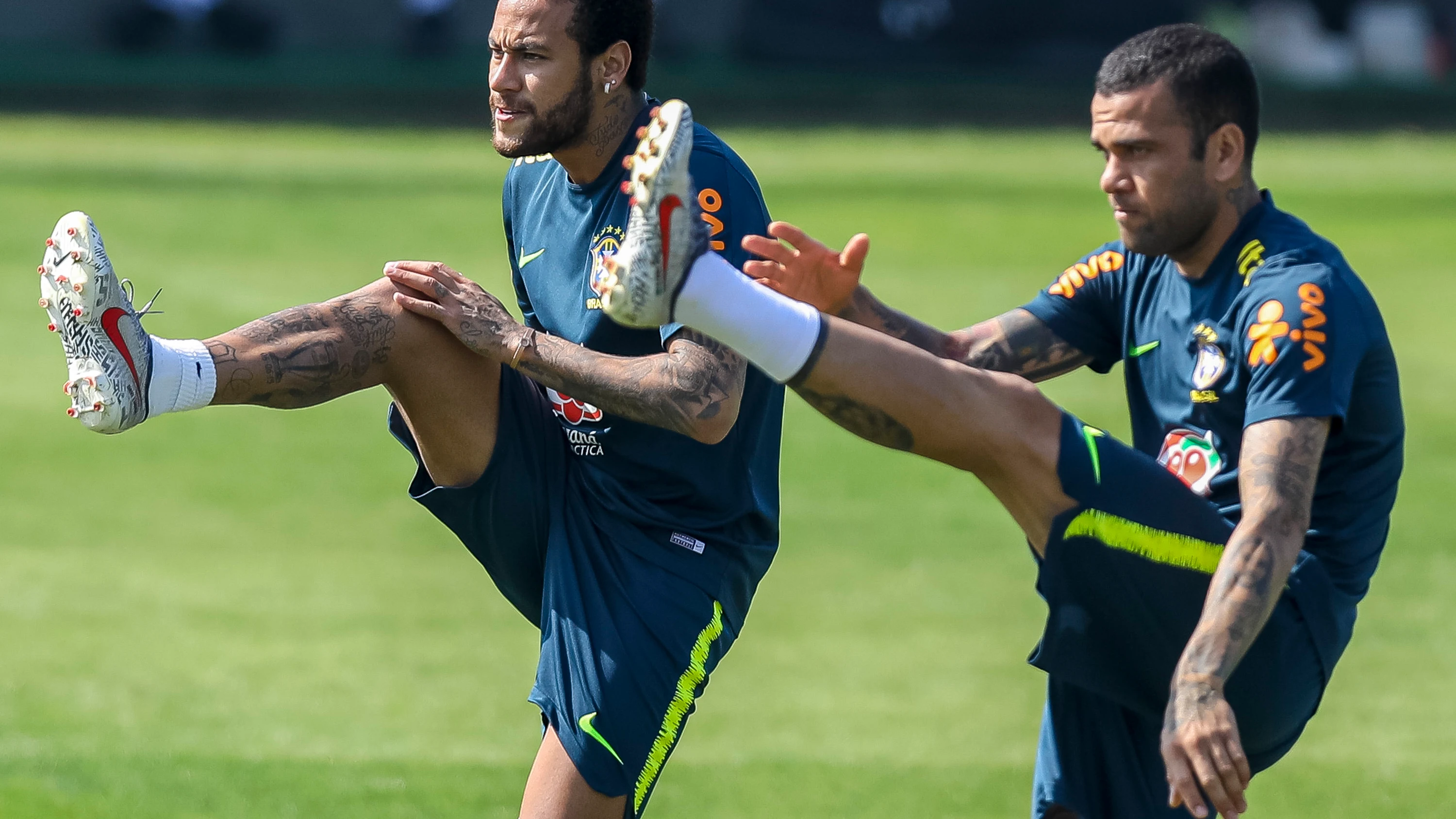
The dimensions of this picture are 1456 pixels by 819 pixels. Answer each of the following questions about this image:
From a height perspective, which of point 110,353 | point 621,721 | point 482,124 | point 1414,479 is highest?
point 110,353

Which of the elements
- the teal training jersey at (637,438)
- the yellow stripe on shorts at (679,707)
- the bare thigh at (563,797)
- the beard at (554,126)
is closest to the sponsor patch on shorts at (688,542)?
the teal training jersey at (637,438)

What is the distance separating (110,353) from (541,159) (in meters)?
1.45

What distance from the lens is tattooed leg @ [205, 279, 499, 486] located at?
14.6ft

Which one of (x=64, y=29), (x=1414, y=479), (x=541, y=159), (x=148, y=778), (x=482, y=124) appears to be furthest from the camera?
(x=64, y=29)

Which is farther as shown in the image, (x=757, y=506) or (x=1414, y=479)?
(x=1414, y=479)

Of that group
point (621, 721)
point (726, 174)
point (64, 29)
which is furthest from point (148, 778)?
point (64, 29)

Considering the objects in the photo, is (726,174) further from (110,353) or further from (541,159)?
(110,353)

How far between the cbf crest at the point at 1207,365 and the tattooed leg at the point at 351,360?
6.06 ft

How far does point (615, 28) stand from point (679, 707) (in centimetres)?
182

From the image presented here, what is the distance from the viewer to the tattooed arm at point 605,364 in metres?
4.43

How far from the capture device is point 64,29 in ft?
101

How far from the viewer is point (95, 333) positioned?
14.0ft

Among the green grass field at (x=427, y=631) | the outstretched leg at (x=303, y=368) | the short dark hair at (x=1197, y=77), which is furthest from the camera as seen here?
the green grass field at (x=427, y=631)

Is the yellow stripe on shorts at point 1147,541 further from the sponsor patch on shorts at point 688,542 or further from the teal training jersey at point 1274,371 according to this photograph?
the sponsor patch on shorts at point 688,542
